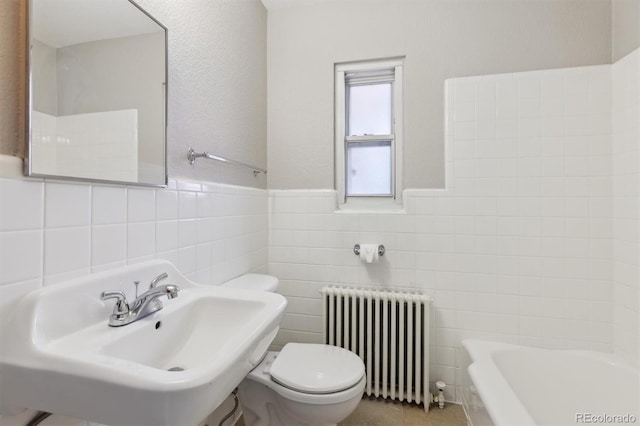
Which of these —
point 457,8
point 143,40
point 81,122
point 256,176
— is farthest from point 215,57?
point 457,8

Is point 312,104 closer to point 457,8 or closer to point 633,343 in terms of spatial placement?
point 457,8

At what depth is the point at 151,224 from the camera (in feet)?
3.36

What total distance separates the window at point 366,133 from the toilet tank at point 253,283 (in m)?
0.76

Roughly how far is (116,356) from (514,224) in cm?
192

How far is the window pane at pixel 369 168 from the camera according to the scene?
1.99 m

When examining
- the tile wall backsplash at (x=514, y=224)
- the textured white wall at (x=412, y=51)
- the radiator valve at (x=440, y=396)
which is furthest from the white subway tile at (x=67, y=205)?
the radiator valve at (x=440, y=396)

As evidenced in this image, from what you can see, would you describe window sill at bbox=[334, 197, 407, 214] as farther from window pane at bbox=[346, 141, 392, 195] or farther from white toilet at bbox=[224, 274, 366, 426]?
white toilet at bbox=[224, 274, 366, 426]

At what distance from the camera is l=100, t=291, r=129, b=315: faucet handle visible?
31.1 inches

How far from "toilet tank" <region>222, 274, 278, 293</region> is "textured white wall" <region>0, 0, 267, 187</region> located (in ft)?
1.75

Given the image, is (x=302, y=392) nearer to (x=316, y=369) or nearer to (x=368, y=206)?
(x=316, y=369)

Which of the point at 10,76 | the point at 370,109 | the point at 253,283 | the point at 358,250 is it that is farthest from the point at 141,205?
the point at 370,109

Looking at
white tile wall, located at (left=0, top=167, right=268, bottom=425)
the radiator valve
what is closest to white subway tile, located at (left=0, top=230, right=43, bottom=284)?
white tile wall, located at (left=0, top=167, right=268, bottom=425)

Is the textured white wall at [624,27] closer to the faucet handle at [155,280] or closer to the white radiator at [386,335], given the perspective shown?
the white radiator at [386,335]

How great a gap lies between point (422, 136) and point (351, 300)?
112 centimetres
